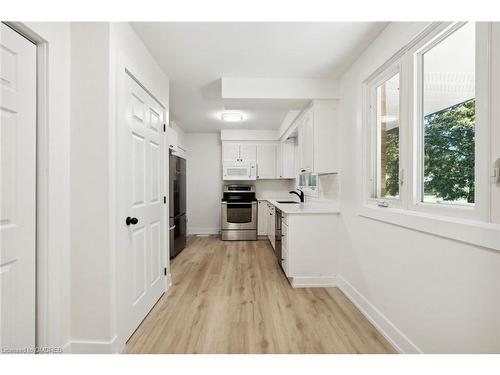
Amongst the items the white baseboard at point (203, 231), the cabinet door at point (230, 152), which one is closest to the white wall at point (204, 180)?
the white baseboard at point (203, 231)

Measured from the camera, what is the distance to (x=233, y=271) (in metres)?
3.24

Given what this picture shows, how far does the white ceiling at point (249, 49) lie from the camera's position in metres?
1.88

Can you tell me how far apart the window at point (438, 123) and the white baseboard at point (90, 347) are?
2.26m

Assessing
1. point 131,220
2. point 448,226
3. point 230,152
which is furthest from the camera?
point 230,152

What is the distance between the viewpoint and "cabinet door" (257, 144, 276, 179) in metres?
5.43

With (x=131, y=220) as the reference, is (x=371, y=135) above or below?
above

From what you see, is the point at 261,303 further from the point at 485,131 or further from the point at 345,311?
the point at 485,131

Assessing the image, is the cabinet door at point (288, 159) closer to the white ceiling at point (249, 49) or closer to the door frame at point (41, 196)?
the white ceiling at point (249, 49)

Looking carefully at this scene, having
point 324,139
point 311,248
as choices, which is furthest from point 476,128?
point 311,248

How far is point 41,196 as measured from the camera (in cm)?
137

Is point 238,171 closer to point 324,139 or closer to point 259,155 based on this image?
point 259,155

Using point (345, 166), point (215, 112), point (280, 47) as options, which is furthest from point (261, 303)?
point (215, 112)

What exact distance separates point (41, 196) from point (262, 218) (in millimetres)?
4221

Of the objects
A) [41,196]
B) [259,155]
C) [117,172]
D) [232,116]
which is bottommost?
[41,196]
